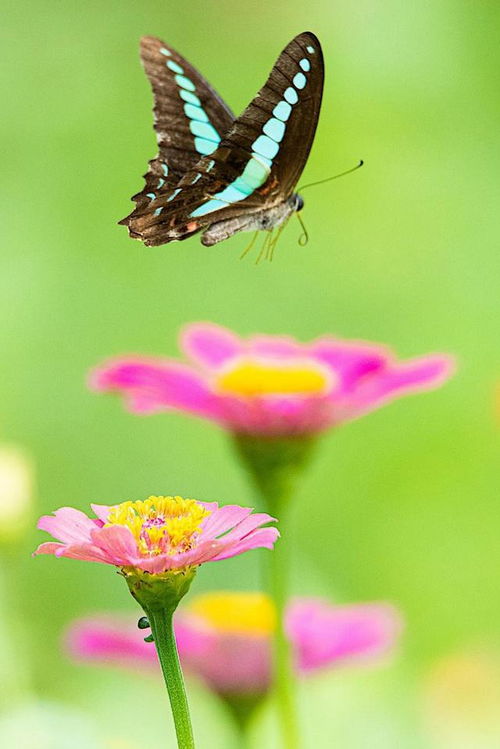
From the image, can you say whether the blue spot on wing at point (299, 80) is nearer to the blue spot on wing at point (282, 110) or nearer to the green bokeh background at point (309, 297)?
the blue spot on wing at point (282, 110)

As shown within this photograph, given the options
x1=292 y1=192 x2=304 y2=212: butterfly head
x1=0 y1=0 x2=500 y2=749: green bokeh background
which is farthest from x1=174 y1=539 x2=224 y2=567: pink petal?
x1=0 y1=0 x2=500 y2=749: green bokeh background

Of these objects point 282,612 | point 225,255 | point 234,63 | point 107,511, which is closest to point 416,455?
point 225,255

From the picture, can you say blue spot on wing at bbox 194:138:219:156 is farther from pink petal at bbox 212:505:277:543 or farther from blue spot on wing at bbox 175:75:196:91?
pink petal at bbox 212:505:277:543

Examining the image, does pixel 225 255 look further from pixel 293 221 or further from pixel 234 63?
pixel 234 63

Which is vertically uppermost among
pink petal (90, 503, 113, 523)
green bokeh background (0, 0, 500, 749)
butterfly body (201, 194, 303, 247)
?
green bokeh background (0, 0, 500, 749)

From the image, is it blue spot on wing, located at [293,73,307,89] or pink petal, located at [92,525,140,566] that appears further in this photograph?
blue spot on wing, located at [293,73,307,89]

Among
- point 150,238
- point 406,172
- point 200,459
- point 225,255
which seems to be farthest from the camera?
point 406,172

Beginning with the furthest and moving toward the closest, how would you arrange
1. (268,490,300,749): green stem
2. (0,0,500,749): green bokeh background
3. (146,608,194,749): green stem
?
(0,0,500,749): green bokeh background → (268,490,300,749): green stem → (146,608,194,749): green stem
